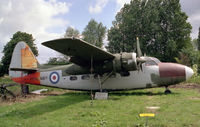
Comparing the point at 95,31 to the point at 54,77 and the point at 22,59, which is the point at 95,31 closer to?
the point at 22,59

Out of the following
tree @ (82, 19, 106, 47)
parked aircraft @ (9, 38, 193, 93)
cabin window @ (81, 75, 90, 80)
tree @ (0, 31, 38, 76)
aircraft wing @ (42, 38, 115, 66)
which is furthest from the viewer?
tree @ (82, 19, 106, 47)

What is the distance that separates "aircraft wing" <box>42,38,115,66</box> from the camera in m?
7.39

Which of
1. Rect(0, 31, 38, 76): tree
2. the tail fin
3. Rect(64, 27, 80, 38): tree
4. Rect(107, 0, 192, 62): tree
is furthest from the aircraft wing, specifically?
Rect(64, 27, 80, 38): tree

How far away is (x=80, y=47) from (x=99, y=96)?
9.75 feet

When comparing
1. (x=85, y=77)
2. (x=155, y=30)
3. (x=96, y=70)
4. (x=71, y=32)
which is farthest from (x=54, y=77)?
(x=71, y=32)

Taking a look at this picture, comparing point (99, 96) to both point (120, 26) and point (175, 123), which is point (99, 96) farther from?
point (120, 26)

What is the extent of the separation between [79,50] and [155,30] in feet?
96.2

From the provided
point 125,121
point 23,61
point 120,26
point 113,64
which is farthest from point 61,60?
point 125,121

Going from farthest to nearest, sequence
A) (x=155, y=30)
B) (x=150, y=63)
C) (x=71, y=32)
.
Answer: (x=71, y=32)
(x=155, y=30)
(x=150, y=63)

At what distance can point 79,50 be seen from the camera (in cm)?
866

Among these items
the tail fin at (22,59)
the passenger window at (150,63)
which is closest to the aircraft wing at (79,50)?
the passenger window at (150,63)

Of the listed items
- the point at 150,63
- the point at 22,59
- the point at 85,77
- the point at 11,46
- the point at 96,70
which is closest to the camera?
the point at 96,70

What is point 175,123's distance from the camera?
4.71 meters

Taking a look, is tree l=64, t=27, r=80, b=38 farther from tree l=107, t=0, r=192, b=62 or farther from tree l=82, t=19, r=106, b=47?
tree l=107, t=0, r=192, b=62
